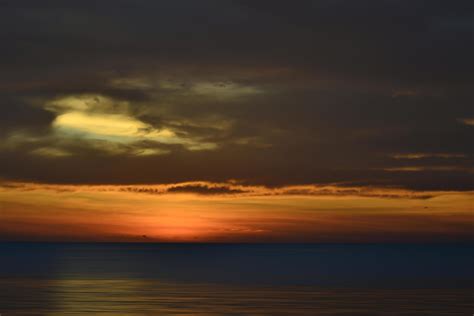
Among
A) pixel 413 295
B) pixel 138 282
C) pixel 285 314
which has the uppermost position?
pixel 138 282

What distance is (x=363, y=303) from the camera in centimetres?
4991

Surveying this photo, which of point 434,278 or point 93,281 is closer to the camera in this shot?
point 93,281

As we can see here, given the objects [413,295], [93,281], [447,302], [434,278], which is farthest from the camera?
[434,278]

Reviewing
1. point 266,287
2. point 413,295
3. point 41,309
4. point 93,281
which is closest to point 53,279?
→ point 93,281

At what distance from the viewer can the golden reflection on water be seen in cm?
4506

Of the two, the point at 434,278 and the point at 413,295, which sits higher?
the point at 434,278

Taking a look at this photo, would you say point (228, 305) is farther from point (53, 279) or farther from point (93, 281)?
point (53, 279)

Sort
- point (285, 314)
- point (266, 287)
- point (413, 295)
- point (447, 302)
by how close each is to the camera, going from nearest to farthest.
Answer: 1. point (285, 314)
2. point (447, 302)
3. point (413, 295)
4. point (266, 287)

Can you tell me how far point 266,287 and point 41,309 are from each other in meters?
22.8

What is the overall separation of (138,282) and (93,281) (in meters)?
3.86

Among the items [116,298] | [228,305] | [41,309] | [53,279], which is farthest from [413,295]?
[53,279]

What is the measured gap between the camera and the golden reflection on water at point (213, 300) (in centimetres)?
4506

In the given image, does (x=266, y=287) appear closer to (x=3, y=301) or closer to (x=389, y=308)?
(x=389, y=308)

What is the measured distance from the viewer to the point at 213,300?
51719 millimetres
